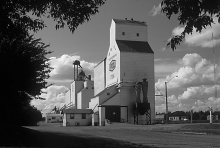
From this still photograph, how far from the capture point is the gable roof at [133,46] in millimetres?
70312

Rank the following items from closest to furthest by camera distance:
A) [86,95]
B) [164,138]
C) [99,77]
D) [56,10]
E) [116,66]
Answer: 1. [56,10]
2. [164,138]
3. [116,66]
4. [99,77]
5. [86,95]

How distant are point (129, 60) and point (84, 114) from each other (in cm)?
1619

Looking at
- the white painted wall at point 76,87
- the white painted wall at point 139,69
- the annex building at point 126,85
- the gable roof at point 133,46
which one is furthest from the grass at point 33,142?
the white painted wall at point 76,87

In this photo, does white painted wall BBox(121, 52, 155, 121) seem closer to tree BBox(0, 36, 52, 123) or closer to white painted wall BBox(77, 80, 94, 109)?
white painted wall BBox(77, 80, 94, 109)

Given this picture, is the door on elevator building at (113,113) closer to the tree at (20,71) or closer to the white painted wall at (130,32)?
the white painted wall at (130,32)

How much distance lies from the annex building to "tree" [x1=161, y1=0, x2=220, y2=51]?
193 ft

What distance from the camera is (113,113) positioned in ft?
222

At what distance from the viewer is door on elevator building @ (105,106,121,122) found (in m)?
67.4

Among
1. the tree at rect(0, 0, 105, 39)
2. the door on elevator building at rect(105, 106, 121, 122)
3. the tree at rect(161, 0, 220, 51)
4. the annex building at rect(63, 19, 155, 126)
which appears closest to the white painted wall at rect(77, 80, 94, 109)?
the annex building at rect(63, 19, 155, 126)

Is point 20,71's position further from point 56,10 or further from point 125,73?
point 125,73

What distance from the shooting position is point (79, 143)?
15.5 metres

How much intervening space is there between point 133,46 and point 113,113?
16081 millimetres

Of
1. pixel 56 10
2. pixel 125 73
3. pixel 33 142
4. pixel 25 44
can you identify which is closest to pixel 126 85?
pixel 125 73

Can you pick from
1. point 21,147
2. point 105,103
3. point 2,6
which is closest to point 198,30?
point 2,6
